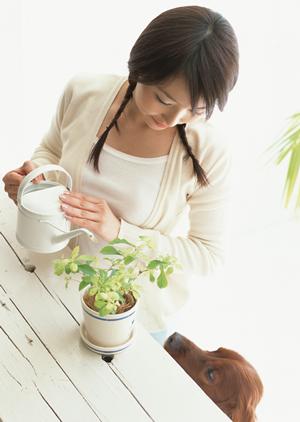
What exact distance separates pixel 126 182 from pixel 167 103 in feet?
0.89

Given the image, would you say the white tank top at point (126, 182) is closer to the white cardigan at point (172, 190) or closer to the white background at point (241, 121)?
the white cardigan at point (172, 190)

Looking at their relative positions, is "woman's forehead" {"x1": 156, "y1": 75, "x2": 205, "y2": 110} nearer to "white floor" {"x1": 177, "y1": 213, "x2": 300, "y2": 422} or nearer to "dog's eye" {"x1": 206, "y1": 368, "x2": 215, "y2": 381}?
"dog's eye" {"x1": 206, "y1": 368, "x2": 215, "y2": 381}

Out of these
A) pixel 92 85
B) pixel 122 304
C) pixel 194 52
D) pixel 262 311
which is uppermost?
pixel 194 52

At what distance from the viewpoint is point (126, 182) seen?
4.16 feet

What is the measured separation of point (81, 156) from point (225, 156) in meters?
0.35

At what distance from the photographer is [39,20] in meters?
1.86

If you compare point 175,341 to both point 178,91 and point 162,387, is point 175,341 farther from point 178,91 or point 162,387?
point 178,91

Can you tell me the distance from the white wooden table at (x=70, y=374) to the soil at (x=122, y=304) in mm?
95

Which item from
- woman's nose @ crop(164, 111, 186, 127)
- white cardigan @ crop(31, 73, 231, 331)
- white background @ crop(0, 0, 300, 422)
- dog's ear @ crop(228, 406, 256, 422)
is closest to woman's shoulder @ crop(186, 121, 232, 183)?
white cardigan @ crop(31, 73, 231, 331)

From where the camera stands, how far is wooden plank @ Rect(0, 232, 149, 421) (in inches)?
36.8

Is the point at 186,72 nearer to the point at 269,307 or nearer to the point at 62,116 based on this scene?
the point at 62,116

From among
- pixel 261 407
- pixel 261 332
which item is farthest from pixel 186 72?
pixel 261 332

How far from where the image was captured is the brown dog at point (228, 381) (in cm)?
105

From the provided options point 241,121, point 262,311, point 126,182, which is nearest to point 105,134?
point 126,182
